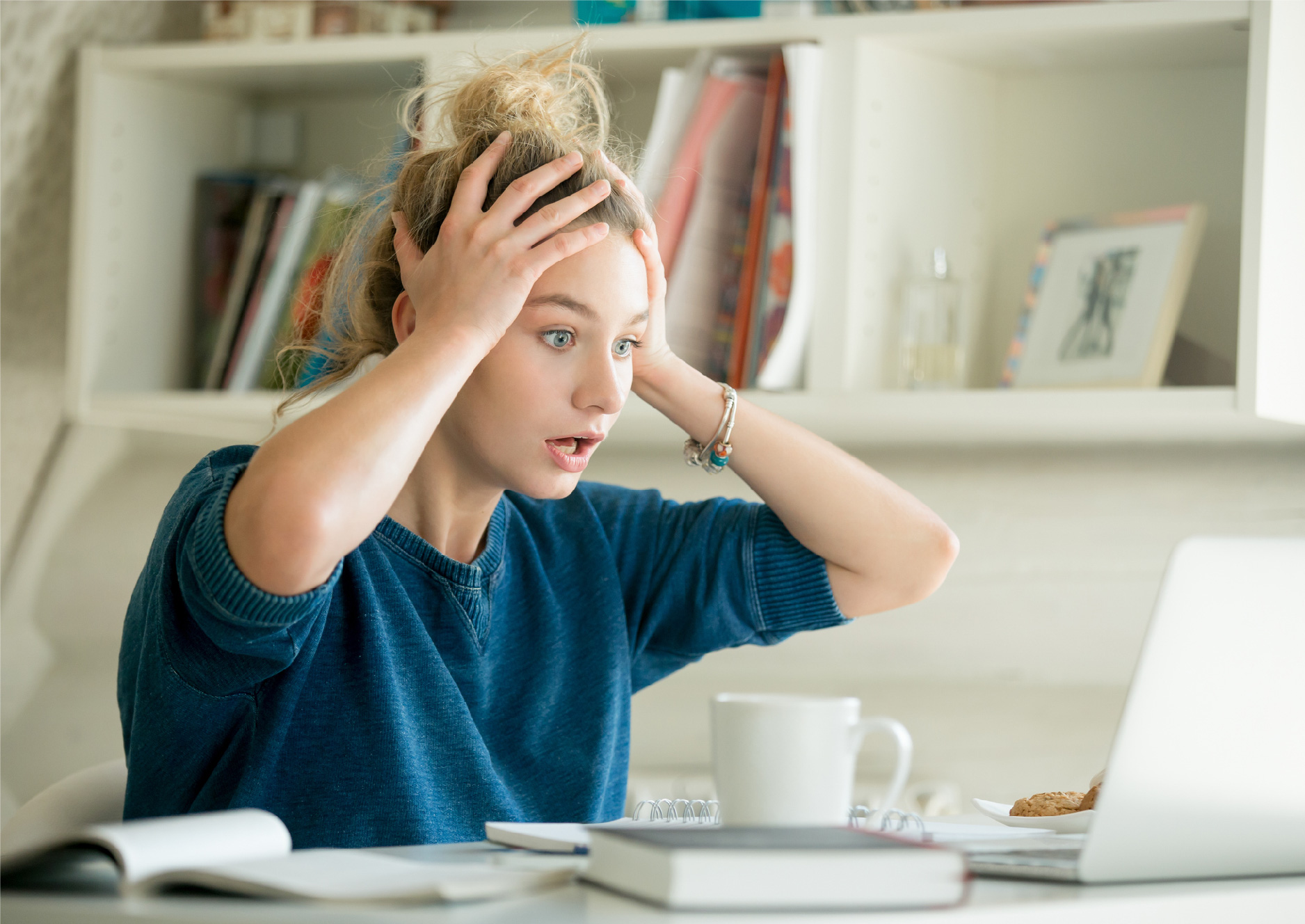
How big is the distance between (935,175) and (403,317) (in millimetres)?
897

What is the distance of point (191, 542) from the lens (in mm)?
845

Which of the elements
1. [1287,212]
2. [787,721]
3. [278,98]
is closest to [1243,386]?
[1287,212]

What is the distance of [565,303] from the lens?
1.05 meters

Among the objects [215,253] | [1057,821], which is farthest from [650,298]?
[215,253]

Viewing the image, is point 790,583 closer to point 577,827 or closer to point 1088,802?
point 1088,802

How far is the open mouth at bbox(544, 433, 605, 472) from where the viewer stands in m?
1.07

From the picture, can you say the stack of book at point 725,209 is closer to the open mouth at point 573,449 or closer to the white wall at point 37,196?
the open mouth at point 573,449

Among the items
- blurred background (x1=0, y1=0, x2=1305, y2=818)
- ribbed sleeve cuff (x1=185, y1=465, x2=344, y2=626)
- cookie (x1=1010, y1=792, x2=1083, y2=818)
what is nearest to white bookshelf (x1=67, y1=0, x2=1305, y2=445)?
blurred background (x1=0, y1=0, x2=1305, y2=818)

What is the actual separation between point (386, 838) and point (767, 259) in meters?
0.94

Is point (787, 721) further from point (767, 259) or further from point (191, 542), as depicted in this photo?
point (767, 259)

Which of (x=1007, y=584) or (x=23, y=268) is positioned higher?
(x=23, y=268)

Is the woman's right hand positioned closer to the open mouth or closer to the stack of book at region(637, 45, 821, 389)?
the open mouth

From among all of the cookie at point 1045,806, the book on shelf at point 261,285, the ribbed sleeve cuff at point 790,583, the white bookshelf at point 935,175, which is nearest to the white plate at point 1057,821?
the cookie at point 1045,806

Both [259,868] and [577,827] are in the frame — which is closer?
[259,868]
